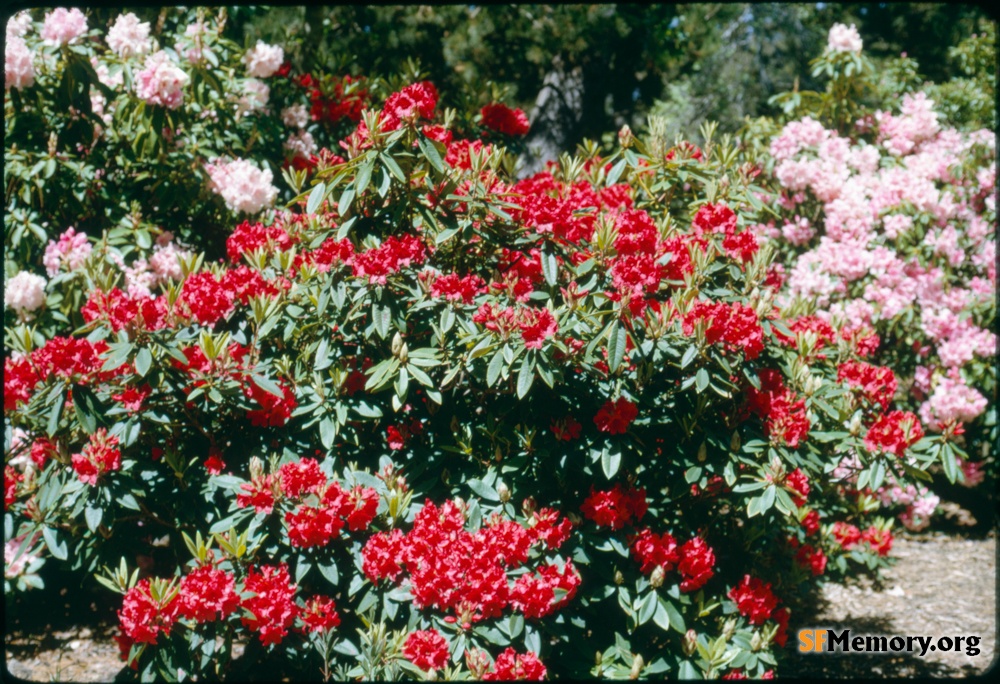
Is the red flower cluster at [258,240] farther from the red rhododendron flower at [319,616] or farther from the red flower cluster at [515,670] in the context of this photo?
the red flower cluster at [515,670]

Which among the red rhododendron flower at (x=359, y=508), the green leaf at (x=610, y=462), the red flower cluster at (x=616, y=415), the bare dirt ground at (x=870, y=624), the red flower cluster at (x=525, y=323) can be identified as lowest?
the bare dirt ground at (x=870, y=624)

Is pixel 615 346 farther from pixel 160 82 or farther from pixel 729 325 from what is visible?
pixel 160 82

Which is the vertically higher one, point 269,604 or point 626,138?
point 626,138

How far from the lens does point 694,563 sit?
235 cm

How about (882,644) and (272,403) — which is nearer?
(272,403)

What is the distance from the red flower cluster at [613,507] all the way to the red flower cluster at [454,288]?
68 centimetres

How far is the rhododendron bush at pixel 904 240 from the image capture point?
4.01 meters

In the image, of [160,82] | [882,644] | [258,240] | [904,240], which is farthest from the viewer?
[904,240]

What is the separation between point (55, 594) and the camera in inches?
153

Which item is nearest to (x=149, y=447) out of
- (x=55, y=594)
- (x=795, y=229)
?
(x=55, y=594)

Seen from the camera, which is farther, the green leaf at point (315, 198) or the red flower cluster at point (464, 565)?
the green leaf at point (315, 198)

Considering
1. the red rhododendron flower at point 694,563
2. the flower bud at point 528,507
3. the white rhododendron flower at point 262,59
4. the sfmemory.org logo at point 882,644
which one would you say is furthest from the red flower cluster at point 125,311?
the sfmemory.org logo at point 882,644

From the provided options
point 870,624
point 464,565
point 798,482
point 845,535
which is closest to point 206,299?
point 464,565

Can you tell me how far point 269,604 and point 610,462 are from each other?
1036 millimetres
